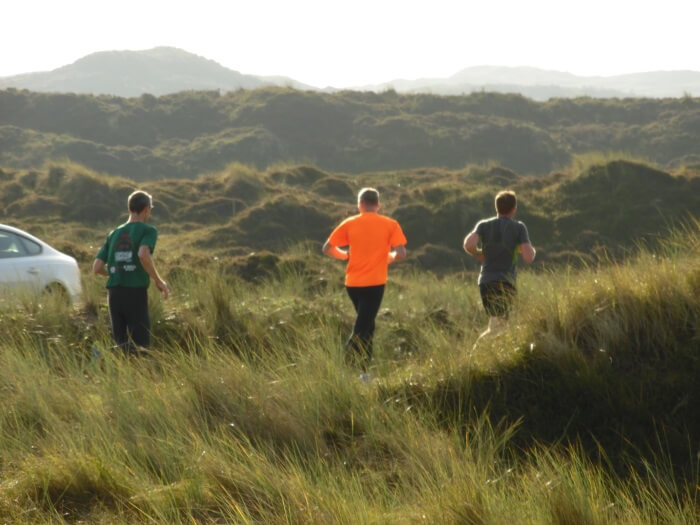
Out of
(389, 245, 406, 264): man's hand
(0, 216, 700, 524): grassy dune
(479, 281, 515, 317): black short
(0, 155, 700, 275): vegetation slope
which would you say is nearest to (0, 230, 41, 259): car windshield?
(0, 216, 700, 524): grassy dune

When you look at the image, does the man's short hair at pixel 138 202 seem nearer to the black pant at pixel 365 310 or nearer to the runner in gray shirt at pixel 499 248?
the black pant at pixel 365 310

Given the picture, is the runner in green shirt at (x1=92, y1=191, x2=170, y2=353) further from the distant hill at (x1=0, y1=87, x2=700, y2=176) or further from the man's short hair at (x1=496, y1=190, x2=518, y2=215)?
the distant hill at (x1=0, y1=87, x2=700, y2=176)

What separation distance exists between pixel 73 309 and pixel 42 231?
587 inches

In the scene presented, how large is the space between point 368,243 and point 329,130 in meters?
47.8

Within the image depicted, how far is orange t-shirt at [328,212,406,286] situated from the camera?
9.79 meters

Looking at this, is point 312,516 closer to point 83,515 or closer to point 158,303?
point 83,515

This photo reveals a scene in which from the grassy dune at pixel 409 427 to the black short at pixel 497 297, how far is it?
1.20ft

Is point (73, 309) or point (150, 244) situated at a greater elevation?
point (150, 244)

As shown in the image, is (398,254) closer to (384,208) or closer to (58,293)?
(58,293)

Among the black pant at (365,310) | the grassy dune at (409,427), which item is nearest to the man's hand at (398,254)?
the black pant at (365,310)

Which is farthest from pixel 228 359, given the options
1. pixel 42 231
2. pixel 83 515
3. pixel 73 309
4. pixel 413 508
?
pixel 42 231

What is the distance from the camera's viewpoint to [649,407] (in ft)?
22.8

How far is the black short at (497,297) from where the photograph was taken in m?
8.55

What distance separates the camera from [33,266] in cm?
1259
